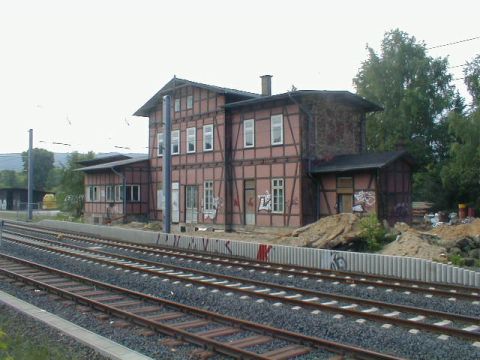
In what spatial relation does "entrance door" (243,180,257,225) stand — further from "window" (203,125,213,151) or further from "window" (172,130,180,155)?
"window" (172,130,180,155)

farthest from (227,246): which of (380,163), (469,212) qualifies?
(469,212)

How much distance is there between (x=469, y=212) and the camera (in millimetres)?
37344

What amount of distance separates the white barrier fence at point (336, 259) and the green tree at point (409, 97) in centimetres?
2784

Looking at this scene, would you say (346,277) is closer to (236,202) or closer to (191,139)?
(236,202)

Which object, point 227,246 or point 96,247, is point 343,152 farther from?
point 96,247

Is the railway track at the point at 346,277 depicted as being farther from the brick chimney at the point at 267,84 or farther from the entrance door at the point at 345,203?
the brick chimney at the point at 267,84

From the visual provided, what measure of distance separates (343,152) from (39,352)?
23082 millimetres

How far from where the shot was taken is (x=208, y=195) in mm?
31328

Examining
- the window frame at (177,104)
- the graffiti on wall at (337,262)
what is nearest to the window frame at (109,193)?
the window frame at (177,104)

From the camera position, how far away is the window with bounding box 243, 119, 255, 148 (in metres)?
28.7

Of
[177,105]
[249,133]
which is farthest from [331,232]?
[177,105]

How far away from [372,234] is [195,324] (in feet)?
36.4

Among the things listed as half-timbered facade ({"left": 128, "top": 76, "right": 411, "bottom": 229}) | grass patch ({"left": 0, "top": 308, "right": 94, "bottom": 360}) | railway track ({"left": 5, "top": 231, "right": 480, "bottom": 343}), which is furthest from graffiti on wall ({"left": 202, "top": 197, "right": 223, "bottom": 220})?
grass patch ({"left": 0, "top": 308, "right": 94, "bottom": 360})

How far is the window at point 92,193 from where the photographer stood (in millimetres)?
40156
